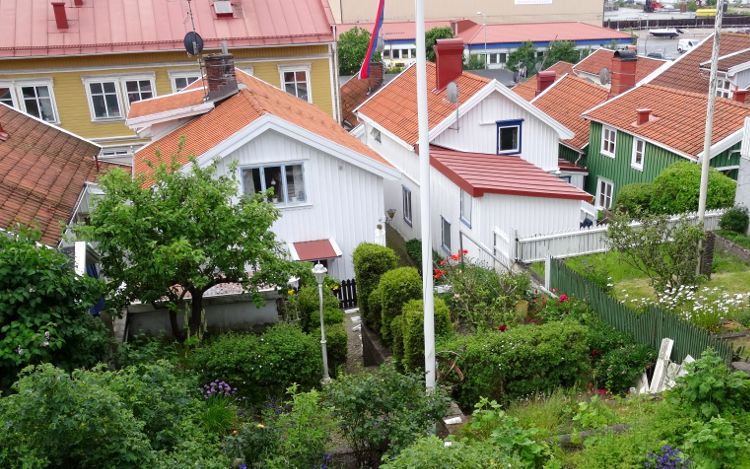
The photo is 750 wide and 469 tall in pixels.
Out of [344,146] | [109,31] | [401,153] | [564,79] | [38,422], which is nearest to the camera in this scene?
[38,422]

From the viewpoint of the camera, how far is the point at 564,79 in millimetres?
30438

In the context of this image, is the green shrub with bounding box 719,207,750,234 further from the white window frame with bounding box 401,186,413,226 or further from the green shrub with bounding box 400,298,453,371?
the green shrub with bounding box 400,298,453,371

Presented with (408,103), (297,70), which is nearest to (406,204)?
(408,103)

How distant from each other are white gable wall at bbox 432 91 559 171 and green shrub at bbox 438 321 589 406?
10599 mm

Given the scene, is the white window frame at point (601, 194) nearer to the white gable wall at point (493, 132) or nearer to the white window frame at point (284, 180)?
the white gable wall at point (493, 132)

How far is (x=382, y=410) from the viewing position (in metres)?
8.67

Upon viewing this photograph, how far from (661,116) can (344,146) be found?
41.8 feet

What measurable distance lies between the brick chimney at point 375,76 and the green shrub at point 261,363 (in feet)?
81.6

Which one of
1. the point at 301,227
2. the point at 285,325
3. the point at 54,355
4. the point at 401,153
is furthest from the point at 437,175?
the point at 54,355

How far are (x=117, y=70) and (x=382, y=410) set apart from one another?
22.0 metres

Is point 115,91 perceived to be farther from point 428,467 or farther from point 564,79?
point 428,467

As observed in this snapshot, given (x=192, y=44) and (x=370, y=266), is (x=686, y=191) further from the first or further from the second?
(x=192, y=44)

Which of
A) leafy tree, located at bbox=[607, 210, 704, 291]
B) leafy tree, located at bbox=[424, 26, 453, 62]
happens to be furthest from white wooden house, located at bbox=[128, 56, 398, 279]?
leafy tree, located at bbox=[424, 26, 453, 62]

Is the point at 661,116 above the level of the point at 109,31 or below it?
below
